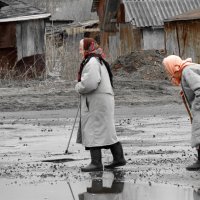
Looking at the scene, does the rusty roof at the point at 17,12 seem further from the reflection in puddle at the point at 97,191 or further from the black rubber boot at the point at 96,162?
the reflection in puddle at the point at 97,191

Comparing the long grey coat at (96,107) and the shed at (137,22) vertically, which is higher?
the shed at (137,22)

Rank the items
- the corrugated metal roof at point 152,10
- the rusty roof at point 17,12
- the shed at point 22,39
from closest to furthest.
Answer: the shed at point 22,39 < the rusty roof at point 17,12 < the corrugated metal roof at point 152,10

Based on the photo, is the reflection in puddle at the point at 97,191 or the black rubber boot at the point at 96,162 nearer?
the reflection in puddle at the point at 97,191

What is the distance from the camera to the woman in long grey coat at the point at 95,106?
10938 millimetres

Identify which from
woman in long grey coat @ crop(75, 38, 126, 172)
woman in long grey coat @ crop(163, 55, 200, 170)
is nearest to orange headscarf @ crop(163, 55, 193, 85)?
woman in long grey coat @ crop(163, 55, 200, 170)

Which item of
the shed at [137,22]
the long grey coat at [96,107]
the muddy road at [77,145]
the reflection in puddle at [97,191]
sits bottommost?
the muddy road at [77,145]

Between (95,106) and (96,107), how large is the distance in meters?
0.02

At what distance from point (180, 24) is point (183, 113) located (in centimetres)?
1695

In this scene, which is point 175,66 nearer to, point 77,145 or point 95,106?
point 95,106

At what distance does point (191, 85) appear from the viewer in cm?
1041

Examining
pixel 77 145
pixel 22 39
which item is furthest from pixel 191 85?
pixel 22 39

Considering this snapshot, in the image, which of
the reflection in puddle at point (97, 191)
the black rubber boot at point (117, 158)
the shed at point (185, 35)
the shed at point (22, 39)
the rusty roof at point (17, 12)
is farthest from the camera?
the rusty roof at point (17, 12)

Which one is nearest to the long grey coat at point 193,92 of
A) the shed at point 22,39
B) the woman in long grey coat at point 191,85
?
the woman in long grey coat at point 191,85

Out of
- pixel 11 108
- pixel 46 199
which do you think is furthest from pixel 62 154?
pixel 11 108
